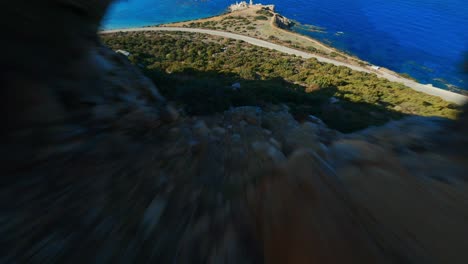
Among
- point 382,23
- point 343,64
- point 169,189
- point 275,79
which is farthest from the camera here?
point 382,23

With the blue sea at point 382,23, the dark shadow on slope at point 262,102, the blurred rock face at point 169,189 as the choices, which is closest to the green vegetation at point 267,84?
the dark shadow on slope at point 262,102

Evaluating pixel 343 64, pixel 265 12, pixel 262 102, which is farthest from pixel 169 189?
pixel 265 12

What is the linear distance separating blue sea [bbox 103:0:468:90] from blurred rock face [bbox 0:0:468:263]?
111 feet

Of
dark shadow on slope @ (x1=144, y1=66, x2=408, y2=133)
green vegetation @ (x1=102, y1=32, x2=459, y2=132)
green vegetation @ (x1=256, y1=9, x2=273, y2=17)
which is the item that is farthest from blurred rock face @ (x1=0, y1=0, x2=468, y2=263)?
green vegetation @ (x1=256, y1=9, x2=273, y2=17)

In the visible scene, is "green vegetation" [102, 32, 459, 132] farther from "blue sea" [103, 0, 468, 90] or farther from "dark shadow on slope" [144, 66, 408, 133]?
"blue sea" [103, 0, 468, 90]

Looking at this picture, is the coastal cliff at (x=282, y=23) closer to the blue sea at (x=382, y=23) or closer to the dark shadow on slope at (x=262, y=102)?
the blue sea at (x=382, y=23)

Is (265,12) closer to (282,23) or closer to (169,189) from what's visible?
(282,23)

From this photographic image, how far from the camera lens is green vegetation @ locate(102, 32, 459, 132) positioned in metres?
8.52

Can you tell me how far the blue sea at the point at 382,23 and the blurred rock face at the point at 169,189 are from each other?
34.0m

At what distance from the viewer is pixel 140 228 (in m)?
1.53

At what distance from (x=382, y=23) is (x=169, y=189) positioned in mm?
65918

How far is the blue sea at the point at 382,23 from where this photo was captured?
123 ft

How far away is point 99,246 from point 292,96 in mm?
11109

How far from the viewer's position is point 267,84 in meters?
14.1
